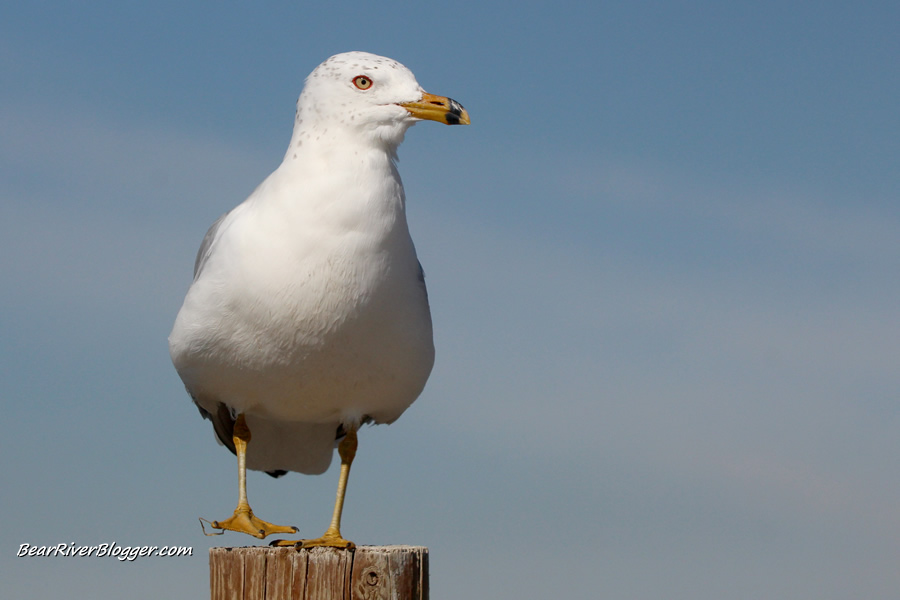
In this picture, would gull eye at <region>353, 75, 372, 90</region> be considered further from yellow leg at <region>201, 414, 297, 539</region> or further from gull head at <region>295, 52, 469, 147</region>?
yellow leg at <region>201, 414, 297, 539</region>

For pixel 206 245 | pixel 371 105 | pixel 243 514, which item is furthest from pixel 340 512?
pixel 371 105

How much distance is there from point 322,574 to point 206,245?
3.11 m

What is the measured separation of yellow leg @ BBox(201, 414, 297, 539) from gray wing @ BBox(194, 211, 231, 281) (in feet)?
4.31

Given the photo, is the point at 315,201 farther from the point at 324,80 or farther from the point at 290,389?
the point at 290,389

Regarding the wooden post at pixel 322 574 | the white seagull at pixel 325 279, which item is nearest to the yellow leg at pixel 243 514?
the white seagull at pixel 325 279

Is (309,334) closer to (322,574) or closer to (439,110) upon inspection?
(322,574)

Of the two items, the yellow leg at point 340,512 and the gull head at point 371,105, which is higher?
the gull head at point 371,105

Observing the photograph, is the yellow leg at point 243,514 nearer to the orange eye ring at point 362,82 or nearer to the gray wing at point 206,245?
the gray wing at point 206,245

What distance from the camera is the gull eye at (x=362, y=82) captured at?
7707 mm

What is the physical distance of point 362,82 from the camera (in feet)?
25.3

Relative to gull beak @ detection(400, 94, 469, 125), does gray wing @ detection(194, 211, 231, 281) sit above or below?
below

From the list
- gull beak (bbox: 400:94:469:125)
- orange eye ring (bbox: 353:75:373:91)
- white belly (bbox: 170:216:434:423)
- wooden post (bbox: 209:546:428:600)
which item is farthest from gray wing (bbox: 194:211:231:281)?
wooden post (bbox: 209:546:428:600)

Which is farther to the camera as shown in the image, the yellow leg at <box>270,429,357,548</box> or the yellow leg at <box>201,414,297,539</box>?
the yellow leg at <box>201,414,297,539</box>

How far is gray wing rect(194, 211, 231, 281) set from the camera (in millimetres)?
8448
